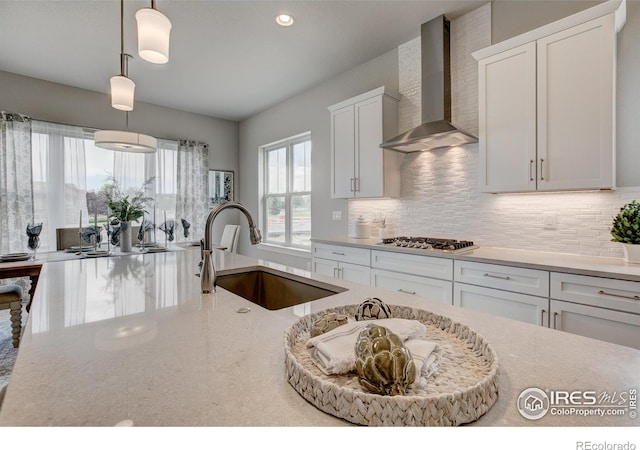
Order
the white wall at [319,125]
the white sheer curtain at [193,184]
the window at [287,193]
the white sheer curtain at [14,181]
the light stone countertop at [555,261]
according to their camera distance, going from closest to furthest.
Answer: the light stone countertop at [555,261]
the white wall at [319,125]
the white sheer curtain at [14,181]
the window at [287,193]
the white sheer curtain at [193,184]

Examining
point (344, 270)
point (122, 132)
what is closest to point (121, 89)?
point (122, 132)

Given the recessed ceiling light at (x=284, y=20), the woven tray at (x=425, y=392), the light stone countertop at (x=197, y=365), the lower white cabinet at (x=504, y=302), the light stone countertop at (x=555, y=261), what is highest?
the recessed ceiling light at (x=284, y=20)

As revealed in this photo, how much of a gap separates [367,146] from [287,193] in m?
2.02

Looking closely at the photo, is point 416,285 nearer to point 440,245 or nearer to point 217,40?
point 440,245

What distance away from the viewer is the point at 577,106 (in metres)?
1.91

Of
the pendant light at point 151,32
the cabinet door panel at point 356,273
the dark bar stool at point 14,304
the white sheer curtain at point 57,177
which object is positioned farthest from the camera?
the white sheer curtain at point 57,177

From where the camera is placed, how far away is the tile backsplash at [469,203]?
6.81 feet

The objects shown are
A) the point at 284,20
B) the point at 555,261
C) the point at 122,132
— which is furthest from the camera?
the point at 284,20

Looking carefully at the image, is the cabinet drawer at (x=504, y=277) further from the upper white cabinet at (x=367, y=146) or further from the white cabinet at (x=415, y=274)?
the upper white cabinet at (x=367, y=146)

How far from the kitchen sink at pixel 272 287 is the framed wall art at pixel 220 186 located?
157 inches

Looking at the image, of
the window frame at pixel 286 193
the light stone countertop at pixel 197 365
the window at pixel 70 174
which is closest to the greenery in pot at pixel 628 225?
the light stone countertop at pixel 197 365

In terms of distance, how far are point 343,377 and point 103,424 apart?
0.39 meters

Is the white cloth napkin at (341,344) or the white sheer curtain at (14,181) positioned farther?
the white sheer curtain at (14,181)

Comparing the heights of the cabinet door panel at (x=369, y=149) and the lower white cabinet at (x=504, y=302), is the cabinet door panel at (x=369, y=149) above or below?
above
